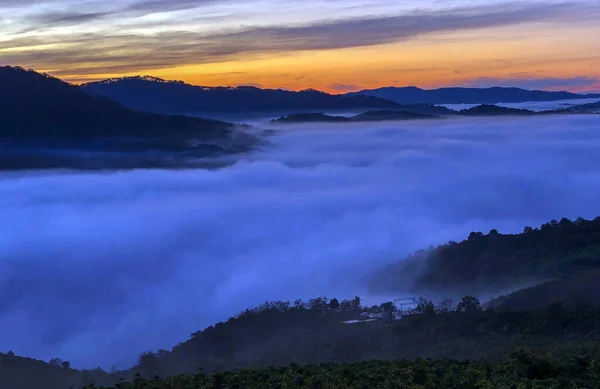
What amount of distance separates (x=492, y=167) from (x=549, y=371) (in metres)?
105

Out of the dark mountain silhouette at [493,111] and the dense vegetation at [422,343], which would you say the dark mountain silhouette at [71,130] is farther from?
the dark mountain silhouette at [493,111]

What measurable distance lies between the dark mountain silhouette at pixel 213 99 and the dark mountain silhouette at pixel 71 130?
149 feet

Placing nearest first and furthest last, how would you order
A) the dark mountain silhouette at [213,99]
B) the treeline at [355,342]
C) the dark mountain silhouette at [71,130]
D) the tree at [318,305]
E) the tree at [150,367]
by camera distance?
the treeline at [355,342] < the tree at [150,367] < the tree at [318,305] < the dark mountain silhouette at [71,130] < the dark mountain silhouette at [213,99]

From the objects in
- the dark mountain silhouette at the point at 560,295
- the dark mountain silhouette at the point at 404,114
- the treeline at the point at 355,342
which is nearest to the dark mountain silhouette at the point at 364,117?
the dark mountain silhouette at the point at 404,114

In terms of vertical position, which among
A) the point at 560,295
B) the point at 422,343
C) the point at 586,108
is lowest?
the point at 560,295

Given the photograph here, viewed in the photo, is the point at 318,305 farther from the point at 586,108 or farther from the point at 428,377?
the point at 586,108

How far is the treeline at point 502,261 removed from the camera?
136ft

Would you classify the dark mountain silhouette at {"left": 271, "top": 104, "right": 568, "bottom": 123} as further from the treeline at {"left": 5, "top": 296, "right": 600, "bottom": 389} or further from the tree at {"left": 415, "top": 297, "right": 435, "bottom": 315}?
the treeline at {"left": 5, "top": 296, "right": 600, "bottom": 389}

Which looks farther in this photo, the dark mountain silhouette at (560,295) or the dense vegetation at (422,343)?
the dark mountain silhouette at (560,295)

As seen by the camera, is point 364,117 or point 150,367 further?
point 364,117

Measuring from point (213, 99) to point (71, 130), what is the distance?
66.6 metres

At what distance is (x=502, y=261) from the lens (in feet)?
148

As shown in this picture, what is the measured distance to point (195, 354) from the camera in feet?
99.5

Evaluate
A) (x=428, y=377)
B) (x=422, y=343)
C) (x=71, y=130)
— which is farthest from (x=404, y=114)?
(x=428, y=377)
